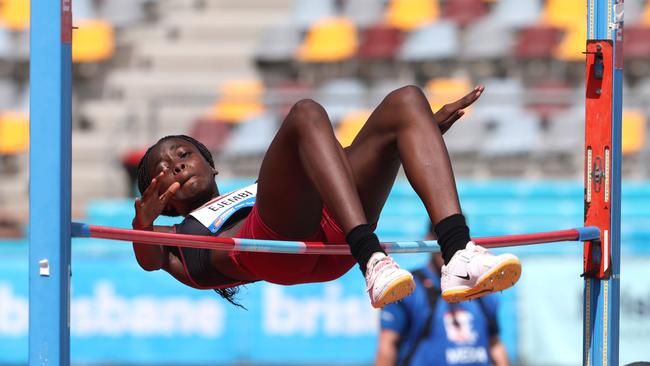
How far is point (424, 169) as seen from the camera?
11.2 feet

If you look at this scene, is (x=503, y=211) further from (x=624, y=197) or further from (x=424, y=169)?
(x=424, y=169)

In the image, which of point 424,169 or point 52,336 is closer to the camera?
point 52,336

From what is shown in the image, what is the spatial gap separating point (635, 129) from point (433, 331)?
179 inches

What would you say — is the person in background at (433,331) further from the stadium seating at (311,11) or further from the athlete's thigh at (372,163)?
the stadium seating at (311,11)

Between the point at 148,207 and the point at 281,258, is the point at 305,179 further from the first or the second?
the point at 148,207

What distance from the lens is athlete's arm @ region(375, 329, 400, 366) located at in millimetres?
6055

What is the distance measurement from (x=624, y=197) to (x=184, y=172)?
648 centimetres

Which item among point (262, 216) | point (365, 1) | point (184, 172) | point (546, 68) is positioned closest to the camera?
point (262, 216)

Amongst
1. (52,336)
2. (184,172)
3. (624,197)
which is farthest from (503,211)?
(52,336)

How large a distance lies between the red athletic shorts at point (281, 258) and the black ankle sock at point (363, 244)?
1.69 feet

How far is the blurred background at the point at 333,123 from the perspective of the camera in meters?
8.52

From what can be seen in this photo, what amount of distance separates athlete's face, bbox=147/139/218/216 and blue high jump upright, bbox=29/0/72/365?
1205mm

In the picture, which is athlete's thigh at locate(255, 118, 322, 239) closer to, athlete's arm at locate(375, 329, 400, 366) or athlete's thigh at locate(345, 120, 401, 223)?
athlete's thigh at locate(345, 120, 401, 223)

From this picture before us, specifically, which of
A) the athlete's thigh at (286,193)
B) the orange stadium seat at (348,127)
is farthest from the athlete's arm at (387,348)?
the orange stadium seat at (348,127)
